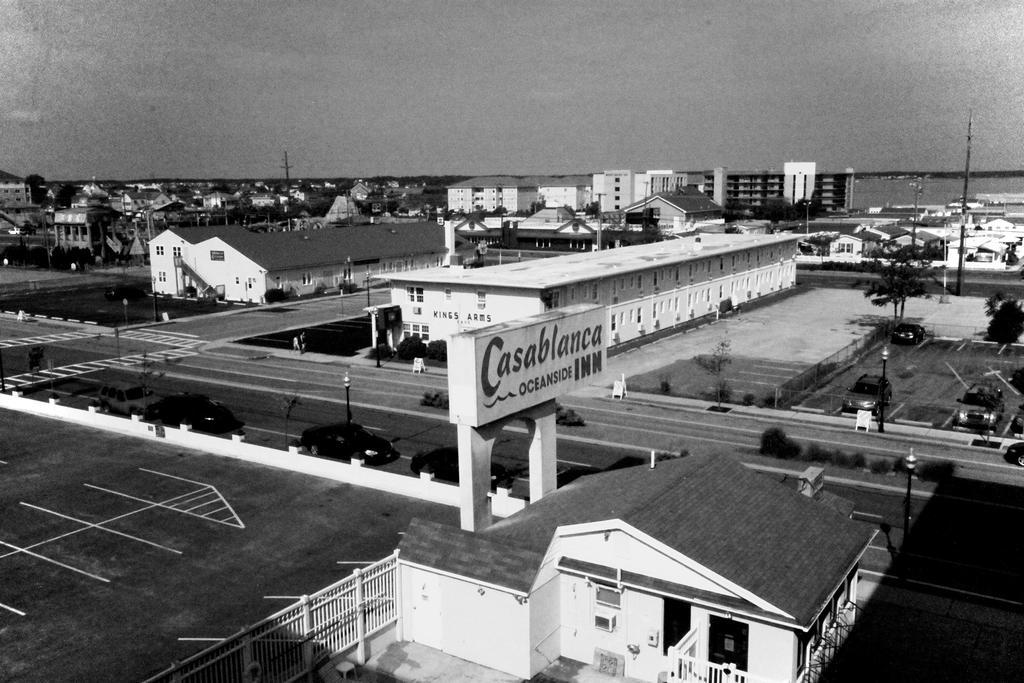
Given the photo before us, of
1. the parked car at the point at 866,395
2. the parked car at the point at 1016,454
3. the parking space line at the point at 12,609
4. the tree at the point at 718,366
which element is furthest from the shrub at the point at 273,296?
the parked car at the point at 1016,454

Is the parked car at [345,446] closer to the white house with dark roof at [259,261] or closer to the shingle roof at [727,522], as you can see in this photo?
the shingle roof at [727,522]

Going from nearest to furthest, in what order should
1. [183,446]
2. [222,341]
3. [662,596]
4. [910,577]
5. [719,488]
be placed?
1. [662,596]
2. [719,488]
3. [910,577]
4. [183,446]
5. [222,341]

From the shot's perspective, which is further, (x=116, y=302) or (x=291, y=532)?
(x=116, y=302)

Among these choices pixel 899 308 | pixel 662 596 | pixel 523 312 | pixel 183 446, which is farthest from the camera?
pixel 899 308

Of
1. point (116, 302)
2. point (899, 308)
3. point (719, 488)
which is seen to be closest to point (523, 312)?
point (719, 488)

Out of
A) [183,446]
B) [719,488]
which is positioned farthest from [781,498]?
[183,446]

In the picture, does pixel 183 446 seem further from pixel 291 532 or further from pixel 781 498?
pixel 781 498

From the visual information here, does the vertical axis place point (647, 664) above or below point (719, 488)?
below
